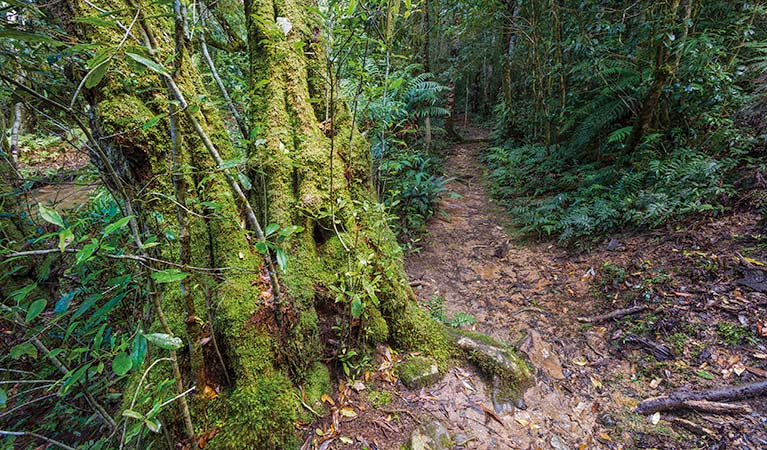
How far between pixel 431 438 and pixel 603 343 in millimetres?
2287

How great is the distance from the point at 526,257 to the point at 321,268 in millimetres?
3882

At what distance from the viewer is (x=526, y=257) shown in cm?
521

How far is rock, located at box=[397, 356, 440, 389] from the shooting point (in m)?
2.57

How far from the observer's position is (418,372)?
262cm

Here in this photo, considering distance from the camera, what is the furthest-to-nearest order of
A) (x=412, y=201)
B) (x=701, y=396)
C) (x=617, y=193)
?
(x=412, y=201) < (x=617, y=193) < (x=701, y=396)

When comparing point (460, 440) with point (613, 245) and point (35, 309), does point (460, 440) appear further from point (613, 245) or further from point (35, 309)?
point (613, 245)

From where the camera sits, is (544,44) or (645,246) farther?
(544,44)

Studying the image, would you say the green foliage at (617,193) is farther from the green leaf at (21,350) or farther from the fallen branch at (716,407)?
the green leaf at (21,350)

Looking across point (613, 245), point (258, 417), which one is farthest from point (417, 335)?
point (613, 245)

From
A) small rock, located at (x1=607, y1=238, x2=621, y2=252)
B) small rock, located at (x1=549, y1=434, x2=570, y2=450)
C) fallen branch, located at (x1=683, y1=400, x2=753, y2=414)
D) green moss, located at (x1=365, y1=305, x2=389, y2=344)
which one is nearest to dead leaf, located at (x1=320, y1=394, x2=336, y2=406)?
green moss, located at (x1=365, y1=305, x2=389, y2=344)

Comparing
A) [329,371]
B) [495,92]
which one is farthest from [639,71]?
[495,92]

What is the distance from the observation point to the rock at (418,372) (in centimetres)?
257

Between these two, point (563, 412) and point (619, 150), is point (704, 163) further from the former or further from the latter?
point (563, 412)

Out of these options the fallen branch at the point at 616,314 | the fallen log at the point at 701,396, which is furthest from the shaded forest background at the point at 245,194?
the fallen log at the point at 701,396
